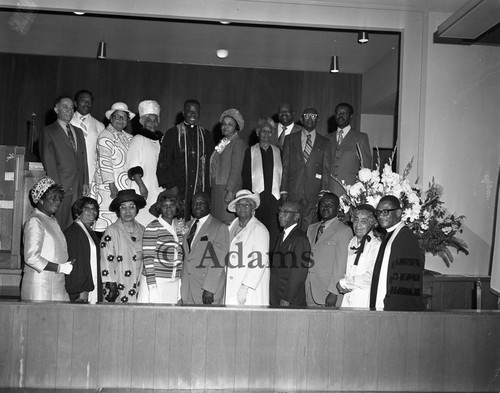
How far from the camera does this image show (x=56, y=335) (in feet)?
15.6

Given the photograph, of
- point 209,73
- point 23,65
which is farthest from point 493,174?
point 23,65

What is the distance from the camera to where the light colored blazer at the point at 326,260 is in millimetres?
5961

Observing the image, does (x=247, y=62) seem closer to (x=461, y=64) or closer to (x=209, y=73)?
(x=209, y=73)

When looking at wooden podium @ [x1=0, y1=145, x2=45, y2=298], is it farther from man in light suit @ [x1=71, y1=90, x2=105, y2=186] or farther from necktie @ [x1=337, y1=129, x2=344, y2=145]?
necktie @ [x1=337, y1=129, x2=344, y2=145]

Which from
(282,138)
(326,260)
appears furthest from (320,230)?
Answer: (282,138)

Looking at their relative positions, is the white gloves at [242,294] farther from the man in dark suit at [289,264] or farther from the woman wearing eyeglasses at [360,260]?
the woman wearing eyeglasses at [360,260]

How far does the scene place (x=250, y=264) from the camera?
6.13 meters

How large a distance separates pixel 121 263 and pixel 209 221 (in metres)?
0.85

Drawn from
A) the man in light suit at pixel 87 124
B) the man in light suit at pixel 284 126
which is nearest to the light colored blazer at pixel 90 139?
the man in light suit at pixel 87 124

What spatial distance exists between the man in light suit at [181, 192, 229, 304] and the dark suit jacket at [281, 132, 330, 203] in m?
1.25

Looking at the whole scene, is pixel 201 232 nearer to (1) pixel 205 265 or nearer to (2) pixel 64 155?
(1) pixel 205 265

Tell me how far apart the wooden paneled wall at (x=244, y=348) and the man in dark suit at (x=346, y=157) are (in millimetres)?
2524

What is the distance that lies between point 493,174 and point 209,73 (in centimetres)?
524

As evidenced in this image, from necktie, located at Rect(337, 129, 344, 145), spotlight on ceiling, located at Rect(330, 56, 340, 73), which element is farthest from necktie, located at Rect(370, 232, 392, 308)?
spotlight on ceiling, located at Rect(330, 56, 340, 73)
